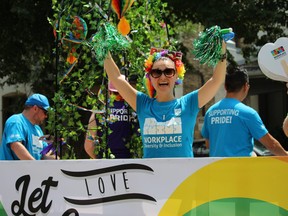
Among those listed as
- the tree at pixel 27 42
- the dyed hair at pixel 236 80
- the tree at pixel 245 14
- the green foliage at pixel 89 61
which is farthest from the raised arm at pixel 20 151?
the tree at pixel 245 14

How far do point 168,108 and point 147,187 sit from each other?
68 cm

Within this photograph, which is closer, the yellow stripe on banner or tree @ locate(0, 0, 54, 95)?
the yellow stripe on banner

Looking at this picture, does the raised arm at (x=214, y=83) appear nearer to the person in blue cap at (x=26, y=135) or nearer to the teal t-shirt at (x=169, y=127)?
the teal t-shirt at (x=169, y=127)

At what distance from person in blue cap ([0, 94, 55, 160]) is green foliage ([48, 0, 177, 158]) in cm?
34

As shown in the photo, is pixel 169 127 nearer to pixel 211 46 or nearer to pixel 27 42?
pixel 211 46

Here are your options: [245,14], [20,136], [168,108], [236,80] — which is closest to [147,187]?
[168,108]

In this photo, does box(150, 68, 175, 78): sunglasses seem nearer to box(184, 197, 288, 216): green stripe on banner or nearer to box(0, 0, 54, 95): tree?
box(184, 197, 288, 216): green stripe on banner

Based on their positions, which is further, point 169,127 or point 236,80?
point 236,80

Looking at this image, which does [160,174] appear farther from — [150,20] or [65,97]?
[150,20]

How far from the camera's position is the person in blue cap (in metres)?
5.08

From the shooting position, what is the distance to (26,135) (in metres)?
5.30

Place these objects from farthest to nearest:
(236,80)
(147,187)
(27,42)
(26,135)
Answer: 1. (27,42)
2. (26,135)
3. (236,80)
4. (147,187)

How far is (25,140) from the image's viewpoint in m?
5.28

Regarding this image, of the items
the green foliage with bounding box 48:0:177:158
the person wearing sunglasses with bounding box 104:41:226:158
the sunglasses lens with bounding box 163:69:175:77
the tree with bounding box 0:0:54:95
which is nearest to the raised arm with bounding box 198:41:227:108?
the person wearing sunglasses with bounding box 104:41:226:158
